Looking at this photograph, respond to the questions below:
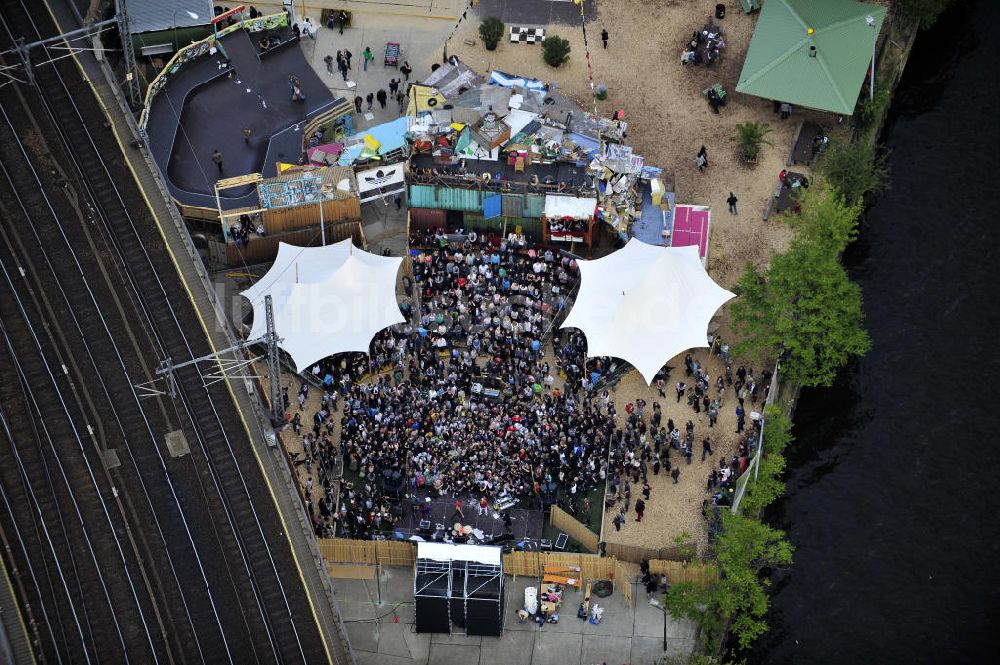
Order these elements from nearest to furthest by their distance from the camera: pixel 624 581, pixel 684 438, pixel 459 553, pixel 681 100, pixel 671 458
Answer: pixel 459 553, pixel 624 581, pixel 671 458, pixel 684 438, pixel 681 100

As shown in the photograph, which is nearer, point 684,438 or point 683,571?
point 683,571

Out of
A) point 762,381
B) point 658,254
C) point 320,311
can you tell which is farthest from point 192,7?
point 762,381

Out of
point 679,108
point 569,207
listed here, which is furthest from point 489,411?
point 679,108

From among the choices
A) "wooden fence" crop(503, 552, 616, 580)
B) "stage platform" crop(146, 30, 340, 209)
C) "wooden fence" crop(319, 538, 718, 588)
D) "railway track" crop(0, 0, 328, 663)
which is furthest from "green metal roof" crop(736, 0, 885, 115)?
"railway track" crop(0, 0, 328, 663)

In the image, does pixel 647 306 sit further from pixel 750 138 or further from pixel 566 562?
pixel 566 562

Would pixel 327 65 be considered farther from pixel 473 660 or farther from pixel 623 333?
pixel 473 660

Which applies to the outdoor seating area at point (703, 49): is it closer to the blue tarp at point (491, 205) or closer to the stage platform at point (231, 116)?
the blue tarp at point (491, 205)
